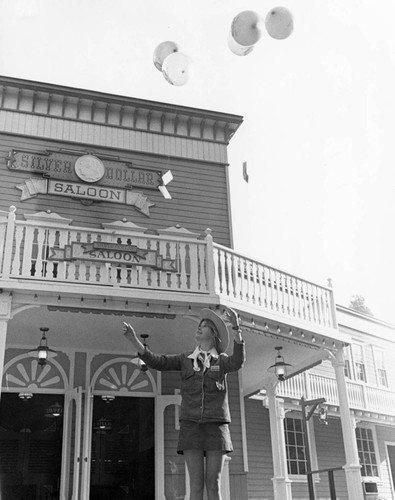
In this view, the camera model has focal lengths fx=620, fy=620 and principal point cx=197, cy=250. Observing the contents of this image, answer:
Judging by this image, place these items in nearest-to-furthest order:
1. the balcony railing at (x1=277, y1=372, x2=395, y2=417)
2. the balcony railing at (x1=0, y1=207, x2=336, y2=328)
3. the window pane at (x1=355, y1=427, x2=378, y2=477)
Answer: the balcony railing at (x1=0, y1=207, x2=336, y2=328), the balcony railing at (x1=277, y1=372, x2=395, y2=417), the window pane at (x1=355, y1=427, x2=378, y2=477)

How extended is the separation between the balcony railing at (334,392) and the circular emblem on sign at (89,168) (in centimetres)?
727

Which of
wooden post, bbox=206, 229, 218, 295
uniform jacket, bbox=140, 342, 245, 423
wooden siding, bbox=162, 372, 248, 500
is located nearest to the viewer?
uniform jacket, bbox=140, 342, 245, 423

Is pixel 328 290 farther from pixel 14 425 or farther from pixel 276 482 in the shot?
pixel 14 425

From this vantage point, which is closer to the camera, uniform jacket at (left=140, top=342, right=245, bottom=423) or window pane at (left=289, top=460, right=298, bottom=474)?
uniform jacket at (left=140, top=342, right=245, bottom=423)

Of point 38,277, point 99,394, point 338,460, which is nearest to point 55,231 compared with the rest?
point 38,277

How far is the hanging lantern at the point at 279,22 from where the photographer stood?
7.57 meters

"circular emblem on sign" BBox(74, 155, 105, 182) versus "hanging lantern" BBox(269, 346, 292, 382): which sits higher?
"circular emblem on sign" BBox(74, 155, 105, 182)

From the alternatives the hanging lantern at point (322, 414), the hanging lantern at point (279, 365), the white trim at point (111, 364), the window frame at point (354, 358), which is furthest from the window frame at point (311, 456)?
the white trim at point (111, 364)

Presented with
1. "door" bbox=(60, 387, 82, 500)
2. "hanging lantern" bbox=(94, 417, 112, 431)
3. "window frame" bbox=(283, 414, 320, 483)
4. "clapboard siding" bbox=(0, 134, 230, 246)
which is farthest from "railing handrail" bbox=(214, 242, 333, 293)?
"window frame" bbox=(283, 414, 320, 483)

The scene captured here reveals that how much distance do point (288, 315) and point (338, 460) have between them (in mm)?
9209

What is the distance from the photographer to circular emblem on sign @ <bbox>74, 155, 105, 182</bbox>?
1245 centimetres

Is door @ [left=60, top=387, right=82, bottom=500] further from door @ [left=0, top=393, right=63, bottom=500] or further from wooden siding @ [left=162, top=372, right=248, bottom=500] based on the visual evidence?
wooden siding @ [left=162, top=372, right=248, bottom=500]

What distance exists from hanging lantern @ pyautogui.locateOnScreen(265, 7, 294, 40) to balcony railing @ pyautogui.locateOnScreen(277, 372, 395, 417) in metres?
10.3

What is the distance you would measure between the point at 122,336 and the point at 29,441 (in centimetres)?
257
